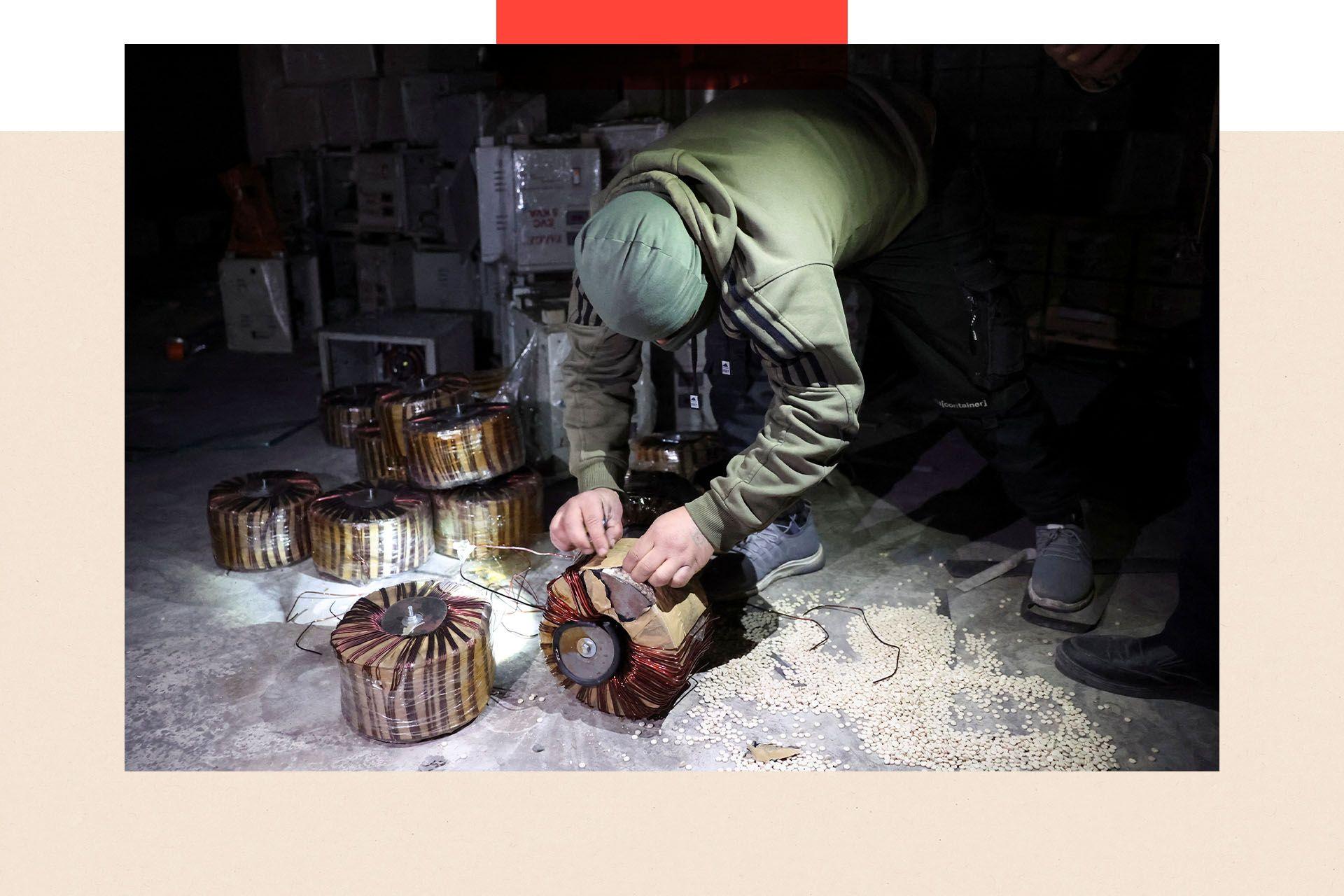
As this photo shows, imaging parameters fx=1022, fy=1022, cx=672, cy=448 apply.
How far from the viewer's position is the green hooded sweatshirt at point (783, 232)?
6.38 feet

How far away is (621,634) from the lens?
7.22 feet

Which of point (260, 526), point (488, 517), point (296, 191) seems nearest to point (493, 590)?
point (488, 517)

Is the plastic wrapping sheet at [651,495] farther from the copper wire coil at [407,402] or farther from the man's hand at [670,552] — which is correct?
Answer: the copper wire coil at [407,402]

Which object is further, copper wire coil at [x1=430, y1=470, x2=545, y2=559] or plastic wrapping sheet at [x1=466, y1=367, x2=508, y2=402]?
plastic wrapping sheet at [x1=466, y1=367, x2=508, y2=402]

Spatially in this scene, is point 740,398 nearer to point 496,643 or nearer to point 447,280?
point 496,643

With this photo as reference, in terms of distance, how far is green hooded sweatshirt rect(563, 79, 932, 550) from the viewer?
1943mm

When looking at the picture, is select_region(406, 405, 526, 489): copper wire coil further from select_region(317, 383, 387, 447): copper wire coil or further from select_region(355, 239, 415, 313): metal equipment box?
select_region(355, 239, 415, 313): metal equipment box

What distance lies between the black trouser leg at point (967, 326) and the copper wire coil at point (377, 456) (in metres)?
1.67

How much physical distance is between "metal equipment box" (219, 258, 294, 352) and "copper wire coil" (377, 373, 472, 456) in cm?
260

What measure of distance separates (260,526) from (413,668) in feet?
3.46

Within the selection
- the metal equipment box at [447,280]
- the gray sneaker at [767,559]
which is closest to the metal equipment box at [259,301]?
the metal equipment box at [447,280]

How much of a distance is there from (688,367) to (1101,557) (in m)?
1.57

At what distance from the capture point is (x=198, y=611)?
9.06 ft

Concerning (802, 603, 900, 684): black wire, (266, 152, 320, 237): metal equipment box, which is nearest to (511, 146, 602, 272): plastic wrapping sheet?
(802, 603, 900, 684): black wire
